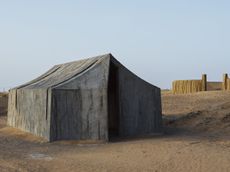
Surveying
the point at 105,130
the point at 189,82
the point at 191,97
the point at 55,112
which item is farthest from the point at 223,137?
the point at 189,82

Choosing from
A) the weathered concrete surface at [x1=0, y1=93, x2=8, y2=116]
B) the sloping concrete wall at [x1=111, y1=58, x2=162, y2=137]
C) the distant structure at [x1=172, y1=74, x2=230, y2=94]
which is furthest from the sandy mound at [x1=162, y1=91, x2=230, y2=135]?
the weathered concrete surface at [x1=0, y1=93, x2=8, y2=116]

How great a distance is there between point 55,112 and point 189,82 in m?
18.3

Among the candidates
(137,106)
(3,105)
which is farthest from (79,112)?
(3,105)

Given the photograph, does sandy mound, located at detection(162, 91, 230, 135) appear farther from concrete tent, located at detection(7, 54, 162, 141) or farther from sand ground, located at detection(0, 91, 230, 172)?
concrete tent, located at detection(7, 54, 162, 141)

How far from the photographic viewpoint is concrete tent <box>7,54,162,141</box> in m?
13.1

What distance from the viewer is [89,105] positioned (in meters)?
13.3

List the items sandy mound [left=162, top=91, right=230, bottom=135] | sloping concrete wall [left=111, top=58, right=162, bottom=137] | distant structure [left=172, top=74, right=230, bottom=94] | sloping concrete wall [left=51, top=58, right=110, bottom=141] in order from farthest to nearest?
distant structure [left=172, top=74, right=230, bottom=94] → sandy mound [left=162, top=91, right=230, bottom=135] → sloping concrete wall [left=111, top=58, right=162, bottom=137] → sloping concrete wall [left=51, top=58, right=110, bottom=141]

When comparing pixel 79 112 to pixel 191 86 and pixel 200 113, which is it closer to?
pixel 200 113

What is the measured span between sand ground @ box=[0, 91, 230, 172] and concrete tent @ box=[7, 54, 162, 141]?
52cm

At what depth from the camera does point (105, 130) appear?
13.1 meters

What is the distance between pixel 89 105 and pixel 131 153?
2978 millimetres

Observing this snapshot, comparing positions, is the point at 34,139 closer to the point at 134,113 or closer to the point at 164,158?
the point at 134,113

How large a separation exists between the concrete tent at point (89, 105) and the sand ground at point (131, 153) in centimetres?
52

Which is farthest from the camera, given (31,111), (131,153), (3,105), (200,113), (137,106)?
(3,105)
